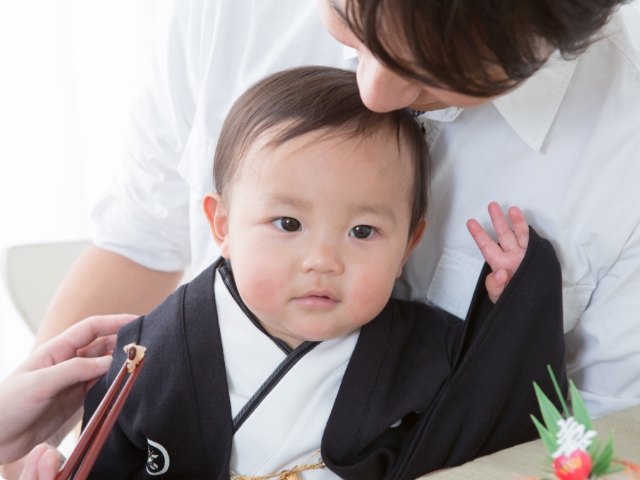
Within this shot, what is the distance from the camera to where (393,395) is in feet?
3.53

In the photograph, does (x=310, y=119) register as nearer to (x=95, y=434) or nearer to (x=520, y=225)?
(x=520, y=225)

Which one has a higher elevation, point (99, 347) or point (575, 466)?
point (575, 466)

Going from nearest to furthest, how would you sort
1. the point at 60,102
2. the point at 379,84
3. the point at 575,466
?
the point at 575,466
the point at 379,84
the point at 60,102

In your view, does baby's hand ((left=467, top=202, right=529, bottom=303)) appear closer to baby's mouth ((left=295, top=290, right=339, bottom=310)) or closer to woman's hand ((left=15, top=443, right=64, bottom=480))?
baby's mouth ((left=295, top=290, right=339, bottom=310))

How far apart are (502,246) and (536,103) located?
0.79 feet

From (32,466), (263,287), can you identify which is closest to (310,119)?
(263,287)

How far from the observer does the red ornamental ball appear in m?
0.45

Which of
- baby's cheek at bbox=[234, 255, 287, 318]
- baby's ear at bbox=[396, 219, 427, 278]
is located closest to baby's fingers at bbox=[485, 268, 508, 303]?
baby's ear at bbox=[396, 219, 427, 278]

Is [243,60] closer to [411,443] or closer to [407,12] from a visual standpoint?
[407,12]

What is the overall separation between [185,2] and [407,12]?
72 cm

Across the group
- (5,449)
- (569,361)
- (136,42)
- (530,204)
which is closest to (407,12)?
(530,204)

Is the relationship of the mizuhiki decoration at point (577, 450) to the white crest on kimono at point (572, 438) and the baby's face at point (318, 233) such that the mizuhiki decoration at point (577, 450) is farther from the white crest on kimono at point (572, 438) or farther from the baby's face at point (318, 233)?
the baby's face at point (318, 233)

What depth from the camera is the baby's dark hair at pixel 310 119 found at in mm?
1029

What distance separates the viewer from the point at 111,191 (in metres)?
1.50
